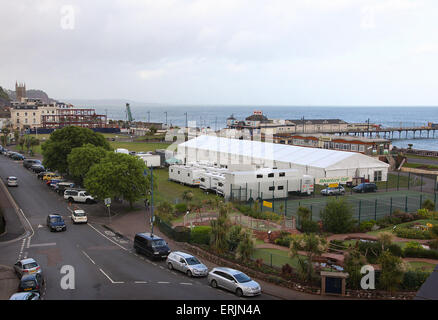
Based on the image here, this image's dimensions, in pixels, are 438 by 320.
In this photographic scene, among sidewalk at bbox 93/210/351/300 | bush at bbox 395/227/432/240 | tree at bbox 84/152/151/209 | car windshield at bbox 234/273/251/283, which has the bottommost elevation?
sidewalk at bbox 93/210/351/300

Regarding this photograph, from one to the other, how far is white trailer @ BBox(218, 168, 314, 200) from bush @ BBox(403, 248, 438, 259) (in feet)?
56.5

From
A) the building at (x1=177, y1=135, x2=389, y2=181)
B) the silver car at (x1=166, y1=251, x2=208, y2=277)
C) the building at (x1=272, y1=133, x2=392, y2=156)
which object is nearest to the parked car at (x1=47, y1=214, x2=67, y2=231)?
the silver car at (x1=166, y1=251, x2=208, y2=277)

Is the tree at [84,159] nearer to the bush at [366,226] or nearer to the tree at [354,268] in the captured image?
the bush at [366,226]

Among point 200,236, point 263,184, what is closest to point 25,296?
point 200,236

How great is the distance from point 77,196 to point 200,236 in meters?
20.4

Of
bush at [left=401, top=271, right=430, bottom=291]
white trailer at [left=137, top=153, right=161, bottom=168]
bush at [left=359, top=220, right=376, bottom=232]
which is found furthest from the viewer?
white trailer at [left=137, top=153, right=161, bottom=168]

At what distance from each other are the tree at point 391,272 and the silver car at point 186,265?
9.29m

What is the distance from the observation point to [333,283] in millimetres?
21391

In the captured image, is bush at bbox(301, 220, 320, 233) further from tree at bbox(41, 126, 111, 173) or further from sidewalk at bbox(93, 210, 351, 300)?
tree at bbox(41, 126, 111, 173)

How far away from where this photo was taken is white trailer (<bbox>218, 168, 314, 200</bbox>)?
144 feet

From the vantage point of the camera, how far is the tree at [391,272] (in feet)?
68.0

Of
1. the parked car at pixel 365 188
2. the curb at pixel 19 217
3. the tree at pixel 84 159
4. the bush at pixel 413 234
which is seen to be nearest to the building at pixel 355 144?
the parked car at pixel 365 188

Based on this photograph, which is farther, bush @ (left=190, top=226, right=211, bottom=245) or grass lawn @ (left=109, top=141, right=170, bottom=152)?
grass lawn @ (left=109, top=141, right=170, bottom=152)
